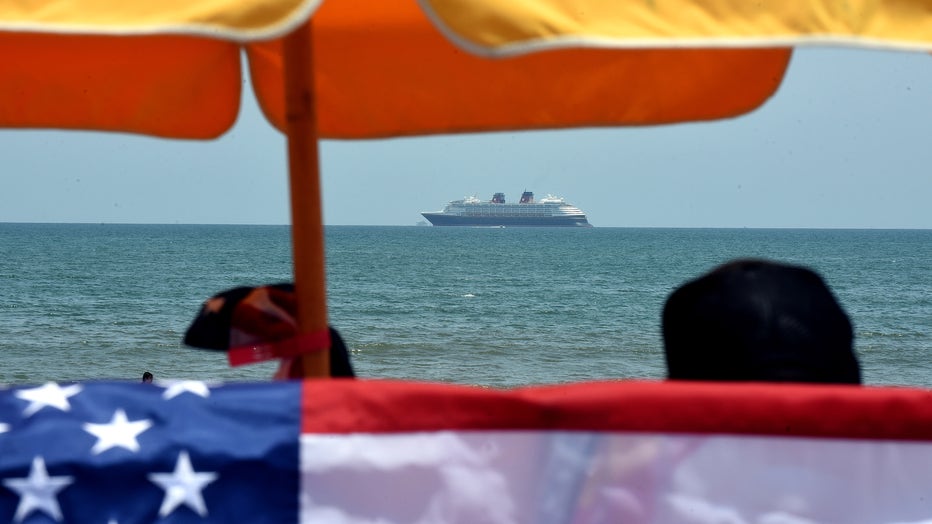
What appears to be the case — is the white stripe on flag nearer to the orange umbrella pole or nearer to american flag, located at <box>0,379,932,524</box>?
american flag, located at <box>0,379,932,524</box>

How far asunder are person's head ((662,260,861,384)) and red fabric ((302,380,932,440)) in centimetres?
7

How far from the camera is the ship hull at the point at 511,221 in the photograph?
141m

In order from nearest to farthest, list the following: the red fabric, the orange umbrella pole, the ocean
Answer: the red fabric
the orange umbrella pole
the ocean

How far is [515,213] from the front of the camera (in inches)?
5477

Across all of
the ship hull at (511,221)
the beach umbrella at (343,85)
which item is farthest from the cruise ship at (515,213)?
the beach umbrella at (343,85)

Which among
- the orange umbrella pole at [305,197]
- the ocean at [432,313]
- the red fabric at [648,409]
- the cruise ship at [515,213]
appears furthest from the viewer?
the cruise ship at [515,213]

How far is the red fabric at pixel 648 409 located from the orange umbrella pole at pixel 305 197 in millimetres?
408

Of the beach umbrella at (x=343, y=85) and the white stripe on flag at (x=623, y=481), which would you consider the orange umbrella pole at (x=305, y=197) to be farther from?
the white stripe on flag at (x=623, y=481)

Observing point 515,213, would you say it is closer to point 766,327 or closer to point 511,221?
point 511,221

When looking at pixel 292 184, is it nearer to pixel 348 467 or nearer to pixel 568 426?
pixel 348 467

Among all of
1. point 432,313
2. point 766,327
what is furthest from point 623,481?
point 432,313

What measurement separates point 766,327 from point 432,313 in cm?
3111

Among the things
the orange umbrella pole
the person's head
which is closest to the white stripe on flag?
the person's head

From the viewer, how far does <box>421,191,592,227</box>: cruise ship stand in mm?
139125
